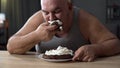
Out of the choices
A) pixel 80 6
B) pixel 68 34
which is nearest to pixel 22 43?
pixel 68 34

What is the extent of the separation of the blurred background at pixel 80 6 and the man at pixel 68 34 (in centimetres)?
413

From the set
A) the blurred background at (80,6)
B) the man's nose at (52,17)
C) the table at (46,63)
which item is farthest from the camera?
the blurred background at (80,6)

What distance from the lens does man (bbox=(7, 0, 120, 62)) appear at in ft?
4.74

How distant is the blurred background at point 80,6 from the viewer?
600 centimetres

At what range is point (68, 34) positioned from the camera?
5.40ft

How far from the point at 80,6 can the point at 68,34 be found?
457 cm

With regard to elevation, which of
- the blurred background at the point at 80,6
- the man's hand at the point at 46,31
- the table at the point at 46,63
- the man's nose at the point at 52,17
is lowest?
the blurred background at the point at 80,6

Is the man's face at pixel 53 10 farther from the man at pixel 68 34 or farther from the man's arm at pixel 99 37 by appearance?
the man's arm at pixel 99 37

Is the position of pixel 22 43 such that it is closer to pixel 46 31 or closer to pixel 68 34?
pixel 46 31

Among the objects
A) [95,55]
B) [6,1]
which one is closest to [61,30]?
[95,55]

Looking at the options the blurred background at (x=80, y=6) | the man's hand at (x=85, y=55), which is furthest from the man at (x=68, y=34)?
the blurred background at (x=80, y=6)

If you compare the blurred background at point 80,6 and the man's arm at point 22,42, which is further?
the blurred background at point 80,6

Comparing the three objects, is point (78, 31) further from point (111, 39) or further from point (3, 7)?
point (3, 7)

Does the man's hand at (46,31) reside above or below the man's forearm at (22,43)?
above
